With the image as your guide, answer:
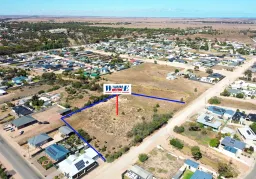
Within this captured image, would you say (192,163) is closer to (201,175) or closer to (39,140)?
(201,175)

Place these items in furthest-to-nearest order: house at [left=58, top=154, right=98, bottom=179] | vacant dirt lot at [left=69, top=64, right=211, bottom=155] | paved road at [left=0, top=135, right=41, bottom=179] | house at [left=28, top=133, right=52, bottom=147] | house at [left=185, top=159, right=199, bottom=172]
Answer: vacant dirt lot at [left=69, top=64, right=211, bottom=155]
house at [left=28, top=133, right=52, bottom=147]
house at [left=185, top=159, right=199, bottom=172]
paved road at [left=0, top=135, right=41, bottom=179]
house at [left=58, top=154, right=98, bottom=179]

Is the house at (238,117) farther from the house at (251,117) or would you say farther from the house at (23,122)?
the house at (23,122)

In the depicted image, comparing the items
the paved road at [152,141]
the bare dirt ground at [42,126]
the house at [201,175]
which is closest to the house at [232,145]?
the house at [201,175]

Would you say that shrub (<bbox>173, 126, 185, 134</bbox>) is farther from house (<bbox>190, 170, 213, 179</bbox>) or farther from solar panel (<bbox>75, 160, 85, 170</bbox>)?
solar panel (<bbox>75, 160, 85, 170</bbox>)

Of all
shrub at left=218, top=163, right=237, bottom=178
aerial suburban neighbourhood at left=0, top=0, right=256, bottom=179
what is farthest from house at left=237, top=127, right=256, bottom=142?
shrub at left=218, top=163, right=237, bottom=178

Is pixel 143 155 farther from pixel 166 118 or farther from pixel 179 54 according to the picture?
pixel 179 54

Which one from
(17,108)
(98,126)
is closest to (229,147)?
(98,126)

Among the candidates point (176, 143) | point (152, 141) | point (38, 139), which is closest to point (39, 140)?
point (38, 139)
